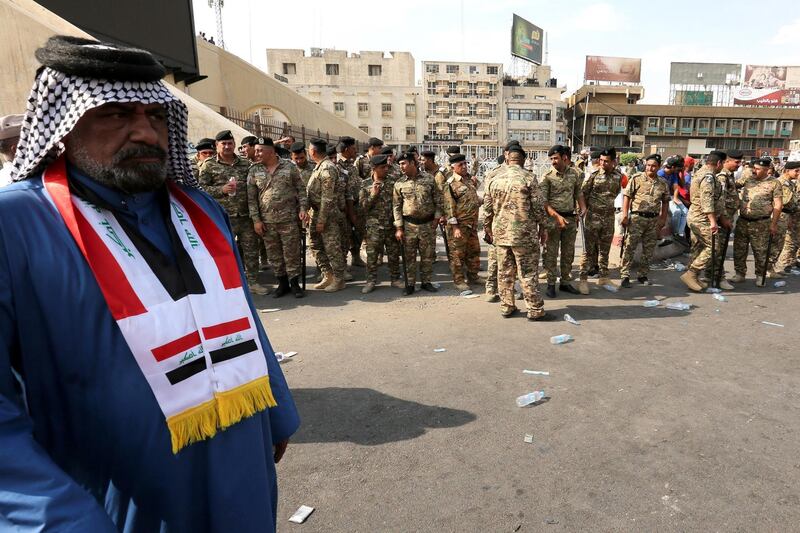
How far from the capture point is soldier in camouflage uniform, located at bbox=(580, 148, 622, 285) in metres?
6.80

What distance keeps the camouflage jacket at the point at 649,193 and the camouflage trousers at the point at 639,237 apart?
0.16m

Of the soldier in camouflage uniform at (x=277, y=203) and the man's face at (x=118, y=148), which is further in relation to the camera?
the soldier in camouflage uniform at (x=277, y=203)

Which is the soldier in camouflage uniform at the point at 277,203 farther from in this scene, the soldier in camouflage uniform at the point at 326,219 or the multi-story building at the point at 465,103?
the multi-story building at the point at 465,103

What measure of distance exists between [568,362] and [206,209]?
3629mm

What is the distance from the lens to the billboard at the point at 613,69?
7081 cm

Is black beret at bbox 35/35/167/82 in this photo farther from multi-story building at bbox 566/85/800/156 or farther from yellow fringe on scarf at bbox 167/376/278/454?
multi-story building at bbox 566/85/800/156

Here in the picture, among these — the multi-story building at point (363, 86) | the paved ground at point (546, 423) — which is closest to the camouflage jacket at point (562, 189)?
the paved ground at point (546, 423)

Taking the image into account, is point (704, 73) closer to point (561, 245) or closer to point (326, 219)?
point (561, 245)

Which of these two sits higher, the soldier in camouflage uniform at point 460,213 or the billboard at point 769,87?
the billboard at point 769,87

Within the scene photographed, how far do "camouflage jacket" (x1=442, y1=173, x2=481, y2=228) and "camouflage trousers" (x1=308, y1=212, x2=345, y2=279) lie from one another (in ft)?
5.42

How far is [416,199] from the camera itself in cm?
661

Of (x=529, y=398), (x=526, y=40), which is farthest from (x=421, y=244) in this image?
(x=526, y=40)

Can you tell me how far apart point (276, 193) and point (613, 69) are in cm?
7846

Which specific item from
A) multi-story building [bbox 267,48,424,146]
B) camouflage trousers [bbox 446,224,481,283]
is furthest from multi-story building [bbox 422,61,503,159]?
camouflage trousers [bbox 446,224,481,283]
